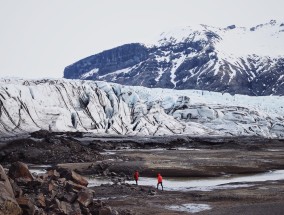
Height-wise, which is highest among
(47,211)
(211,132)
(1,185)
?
(1,185)

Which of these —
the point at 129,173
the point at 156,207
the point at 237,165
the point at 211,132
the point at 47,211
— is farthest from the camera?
the point at 211,132

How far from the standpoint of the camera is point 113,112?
11869 centimetres

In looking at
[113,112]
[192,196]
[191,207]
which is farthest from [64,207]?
[113,112]

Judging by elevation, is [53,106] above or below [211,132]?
above

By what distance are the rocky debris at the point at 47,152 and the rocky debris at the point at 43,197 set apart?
27409mm

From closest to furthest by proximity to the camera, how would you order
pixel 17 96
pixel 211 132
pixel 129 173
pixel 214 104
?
pixel 129 173, pixel 17 96, pixel 211 132, pixel 214 104

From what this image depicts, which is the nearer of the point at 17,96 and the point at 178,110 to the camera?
the point at 17,96

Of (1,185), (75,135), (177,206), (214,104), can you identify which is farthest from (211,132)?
(1,185)

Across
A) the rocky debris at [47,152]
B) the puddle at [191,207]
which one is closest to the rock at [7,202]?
the puddle at [191,207]

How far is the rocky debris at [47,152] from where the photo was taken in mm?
52316

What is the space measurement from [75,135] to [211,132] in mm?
46814

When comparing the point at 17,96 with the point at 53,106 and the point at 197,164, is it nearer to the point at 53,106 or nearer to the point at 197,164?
the point at 53,106

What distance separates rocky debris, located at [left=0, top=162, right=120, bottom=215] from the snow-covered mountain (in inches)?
2870

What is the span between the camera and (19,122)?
98625 mm
